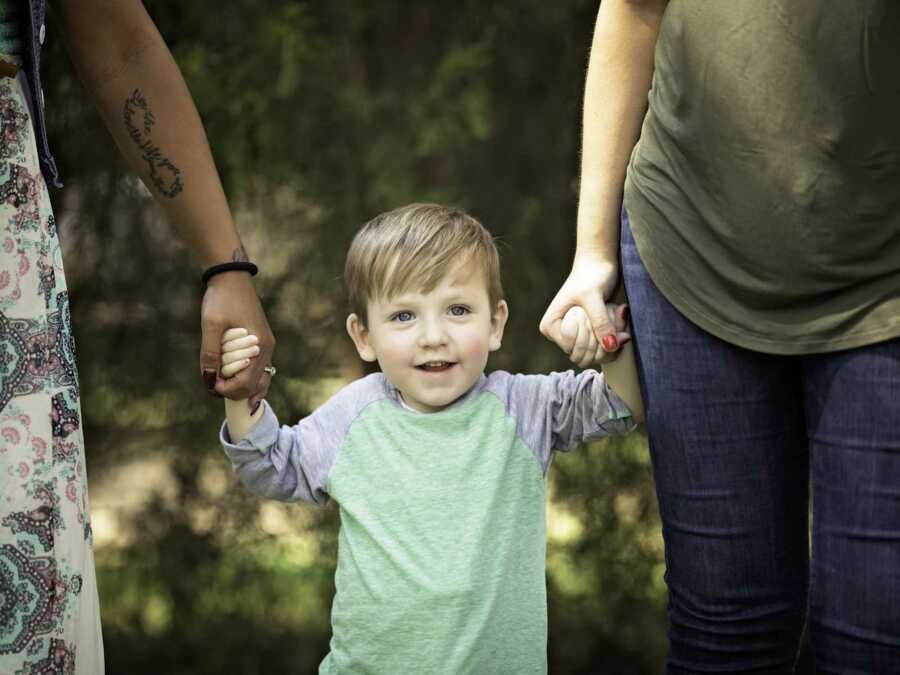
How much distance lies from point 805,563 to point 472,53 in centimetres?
193

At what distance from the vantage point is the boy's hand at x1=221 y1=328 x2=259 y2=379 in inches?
83.2

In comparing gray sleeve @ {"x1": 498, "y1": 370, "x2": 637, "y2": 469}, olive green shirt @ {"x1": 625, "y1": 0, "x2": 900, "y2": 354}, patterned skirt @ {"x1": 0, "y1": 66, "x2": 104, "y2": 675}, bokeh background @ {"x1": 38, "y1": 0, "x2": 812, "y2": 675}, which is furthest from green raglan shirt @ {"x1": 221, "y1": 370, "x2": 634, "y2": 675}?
bokeh background @ {"x1": 38, "y1": 0, "x2": 812, "y2": 675}

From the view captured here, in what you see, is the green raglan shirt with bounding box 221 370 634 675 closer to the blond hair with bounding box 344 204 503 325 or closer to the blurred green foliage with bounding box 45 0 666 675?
the blond hair with bounding box 344 204 503 325

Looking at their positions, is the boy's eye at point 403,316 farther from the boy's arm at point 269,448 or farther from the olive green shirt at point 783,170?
the olive green shirt at point 783,170

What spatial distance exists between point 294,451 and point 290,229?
54.6 inches

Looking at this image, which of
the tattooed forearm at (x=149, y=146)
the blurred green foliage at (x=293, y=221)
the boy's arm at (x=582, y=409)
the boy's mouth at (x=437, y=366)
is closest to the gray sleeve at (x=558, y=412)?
the boy's arm at (x=582, y=409)

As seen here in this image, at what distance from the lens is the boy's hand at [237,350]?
2.11m

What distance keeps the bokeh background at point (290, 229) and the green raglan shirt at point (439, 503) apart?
1323mm

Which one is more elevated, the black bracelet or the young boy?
the black bracelet

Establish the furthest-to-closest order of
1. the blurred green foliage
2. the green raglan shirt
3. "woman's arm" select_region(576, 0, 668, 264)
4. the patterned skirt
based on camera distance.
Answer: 1. the blurred green foliage
2. the green raglan shirt
3. "woman's arm" select_region(576, 0, 668, 264)
4. the patterned skirt

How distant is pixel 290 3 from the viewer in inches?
137

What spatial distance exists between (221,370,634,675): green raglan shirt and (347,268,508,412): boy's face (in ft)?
0.14

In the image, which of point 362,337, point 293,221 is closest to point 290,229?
point 293,221

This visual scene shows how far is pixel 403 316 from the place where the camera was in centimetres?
220
